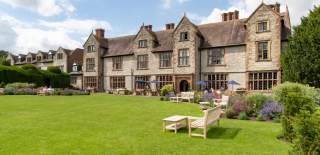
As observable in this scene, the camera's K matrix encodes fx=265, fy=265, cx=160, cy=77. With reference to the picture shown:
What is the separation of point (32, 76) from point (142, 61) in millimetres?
18717

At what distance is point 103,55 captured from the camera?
42.5 m

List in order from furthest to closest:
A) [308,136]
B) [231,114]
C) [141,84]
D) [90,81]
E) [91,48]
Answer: [90,81] → [91,48] → [141,84] → [231,114] → [308,136]

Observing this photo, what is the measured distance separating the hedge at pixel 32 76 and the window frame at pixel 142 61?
56.8 feet

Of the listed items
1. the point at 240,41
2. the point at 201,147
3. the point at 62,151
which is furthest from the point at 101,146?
the point at 240,41

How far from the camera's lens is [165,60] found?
35.6m

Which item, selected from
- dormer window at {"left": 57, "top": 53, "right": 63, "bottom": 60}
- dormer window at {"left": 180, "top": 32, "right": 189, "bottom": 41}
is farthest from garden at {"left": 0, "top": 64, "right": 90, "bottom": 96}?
dormer window at {"left": 180, "top": 32, "right": 189, "bottom": 41}

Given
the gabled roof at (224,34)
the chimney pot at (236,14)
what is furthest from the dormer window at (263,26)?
the chimney pot at (236,14)

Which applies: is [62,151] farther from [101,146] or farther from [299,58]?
[299,58]

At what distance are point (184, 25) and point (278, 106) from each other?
848 inches

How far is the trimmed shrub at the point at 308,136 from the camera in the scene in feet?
16.9

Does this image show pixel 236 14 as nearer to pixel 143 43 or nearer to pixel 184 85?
pixel 184 85

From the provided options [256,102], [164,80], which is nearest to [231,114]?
[256,102]

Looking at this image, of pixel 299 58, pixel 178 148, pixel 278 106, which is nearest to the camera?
pixel 178 148

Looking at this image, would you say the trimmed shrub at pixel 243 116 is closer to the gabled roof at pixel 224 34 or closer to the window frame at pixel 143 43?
the gabled roof at pixel 224 34
